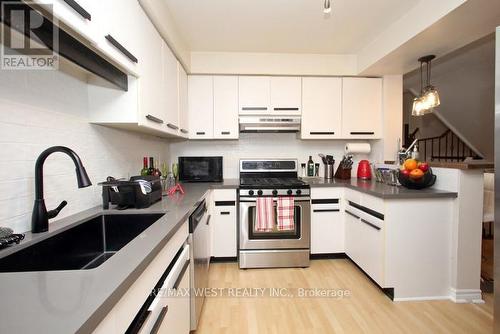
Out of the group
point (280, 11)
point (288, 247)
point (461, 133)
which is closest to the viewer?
point (280, 11)

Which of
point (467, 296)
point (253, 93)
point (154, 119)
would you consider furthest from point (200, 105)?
point (467, 296)

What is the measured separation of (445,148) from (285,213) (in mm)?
4167

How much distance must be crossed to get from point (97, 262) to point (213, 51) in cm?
233

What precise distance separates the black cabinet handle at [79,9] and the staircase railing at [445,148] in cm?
551

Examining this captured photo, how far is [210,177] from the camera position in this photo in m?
2.93

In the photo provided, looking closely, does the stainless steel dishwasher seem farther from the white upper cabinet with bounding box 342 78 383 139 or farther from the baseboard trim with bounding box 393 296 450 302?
the white upper cabinet with bounding box 342 78 383 139

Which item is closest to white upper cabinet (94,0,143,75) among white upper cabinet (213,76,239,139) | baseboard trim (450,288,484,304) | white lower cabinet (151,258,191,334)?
white lower cabinet (151,258,191,334)

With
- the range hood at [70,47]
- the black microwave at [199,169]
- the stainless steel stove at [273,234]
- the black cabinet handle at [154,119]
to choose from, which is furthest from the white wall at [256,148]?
the range hood at [70,47]

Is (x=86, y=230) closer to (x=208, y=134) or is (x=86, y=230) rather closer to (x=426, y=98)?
A: (x=208, y=134)

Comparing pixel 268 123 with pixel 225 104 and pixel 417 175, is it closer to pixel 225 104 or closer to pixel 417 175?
pixel 225 104

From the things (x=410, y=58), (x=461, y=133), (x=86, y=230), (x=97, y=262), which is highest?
(x=410, y=58)

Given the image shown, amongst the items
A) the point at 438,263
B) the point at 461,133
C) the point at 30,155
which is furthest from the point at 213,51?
the point at 461,133

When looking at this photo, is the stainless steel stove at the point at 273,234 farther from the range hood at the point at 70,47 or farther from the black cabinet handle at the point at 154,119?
the range hood at the point at 70,47

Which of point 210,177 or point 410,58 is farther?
point 210,177
